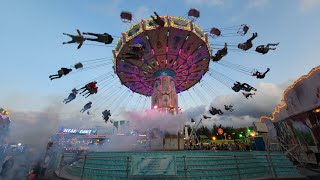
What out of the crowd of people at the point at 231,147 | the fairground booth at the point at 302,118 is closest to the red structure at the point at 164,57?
the crowd of people at the point at 231,147

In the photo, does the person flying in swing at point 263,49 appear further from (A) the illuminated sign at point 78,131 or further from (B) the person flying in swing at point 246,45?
(A) the illuminated sign at point 78,131

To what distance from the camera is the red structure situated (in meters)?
21.5

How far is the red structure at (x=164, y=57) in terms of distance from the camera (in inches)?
848

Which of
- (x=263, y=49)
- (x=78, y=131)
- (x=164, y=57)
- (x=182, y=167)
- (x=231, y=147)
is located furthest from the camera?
(x=78, y=131)

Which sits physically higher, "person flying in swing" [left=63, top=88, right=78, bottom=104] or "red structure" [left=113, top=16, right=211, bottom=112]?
"red structure" [left=113, top=16, right=211, bottom=112]

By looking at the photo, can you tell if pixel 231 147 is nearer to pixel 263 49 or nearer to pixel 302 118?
pixel 302 118

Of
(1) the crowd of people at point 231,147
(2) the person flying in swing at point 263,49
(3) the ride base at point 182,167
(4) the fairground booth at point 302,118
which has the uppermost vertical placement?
(2) the person flying in swing at point 263,49

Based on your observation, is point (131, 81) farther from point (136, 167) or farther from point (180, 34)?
point (136, 167)

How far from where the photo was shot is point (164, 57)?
24641mm

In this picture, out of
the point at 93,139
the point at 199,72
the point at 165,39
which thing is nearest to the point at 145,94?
the point at 199,72

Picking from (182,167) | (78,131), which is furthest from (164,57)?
(78,131)

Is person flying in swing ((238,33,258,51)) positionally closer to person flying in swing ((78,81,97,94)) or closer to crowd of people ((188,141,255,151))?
Answer: crowd of people ((188,141,255,151))

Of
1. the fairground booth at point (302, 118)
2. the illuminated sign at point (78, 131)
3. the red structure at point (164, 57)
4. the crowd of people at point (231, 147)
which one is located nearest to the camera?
the fairground booth at point (302, 118)

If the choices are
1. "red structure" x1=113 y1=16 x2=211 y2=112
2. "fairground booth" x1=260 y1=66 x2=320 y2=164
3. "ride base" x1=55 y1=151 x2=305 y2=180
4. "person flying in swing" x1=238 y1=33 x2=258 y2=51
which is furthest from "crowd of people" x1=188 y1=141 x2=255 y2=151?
"person flying in swing" x1=238 y1=33 x2=258 y2=51
